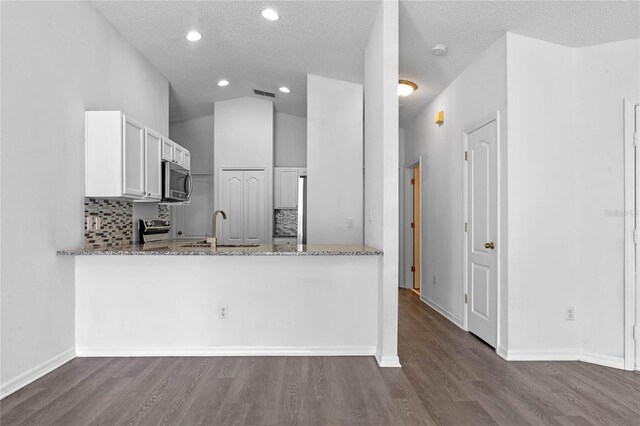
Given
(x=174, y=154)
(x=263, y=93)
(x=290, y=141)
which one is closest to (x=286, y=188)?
(x=290, y=141)

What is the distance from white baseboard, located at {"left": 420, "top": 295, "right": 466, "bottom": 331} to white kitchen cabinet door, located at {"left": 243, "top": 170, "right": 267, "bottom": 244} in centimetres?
269

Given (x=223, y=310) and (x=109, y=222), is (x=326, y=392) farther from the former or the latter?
(x=109, y=222)

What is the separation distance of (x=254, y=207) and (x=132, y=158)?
3187 millimetres

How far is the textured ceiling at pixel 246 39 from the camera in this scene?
346 centimetres

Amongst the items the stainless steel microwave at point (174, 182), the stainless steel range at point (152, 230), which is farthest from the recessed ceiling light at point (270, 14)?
the stainless steel range at point (152, 230)

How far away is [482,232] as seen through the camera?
12.4ft

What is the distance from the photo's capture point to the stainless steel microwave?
4242 mm

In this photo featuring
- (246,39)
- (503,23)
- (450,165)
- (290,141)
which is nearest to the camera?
(503,23)

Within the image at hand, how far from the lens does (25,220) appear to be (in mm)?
2688

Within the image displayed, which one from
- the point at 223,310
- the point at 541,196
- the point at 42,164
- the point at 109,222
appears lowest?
the point at 223,310

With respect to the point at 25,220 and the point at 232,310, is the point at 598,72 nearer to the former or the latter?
the point at 232,310

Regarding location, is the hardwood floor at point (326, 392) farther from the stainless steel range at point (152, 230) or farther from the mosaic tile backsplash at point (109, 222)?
the stainless steel range at point (152, 230)

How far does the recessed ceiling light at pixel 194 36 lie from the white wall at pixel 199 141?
10.4 ft

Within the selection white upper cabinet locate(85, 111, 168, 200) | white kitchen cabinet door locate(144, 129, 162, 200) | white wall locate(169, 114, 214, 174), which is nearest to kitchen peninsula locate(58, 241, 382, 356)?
white upper cabinet locate(85, 111, 168, 200)
